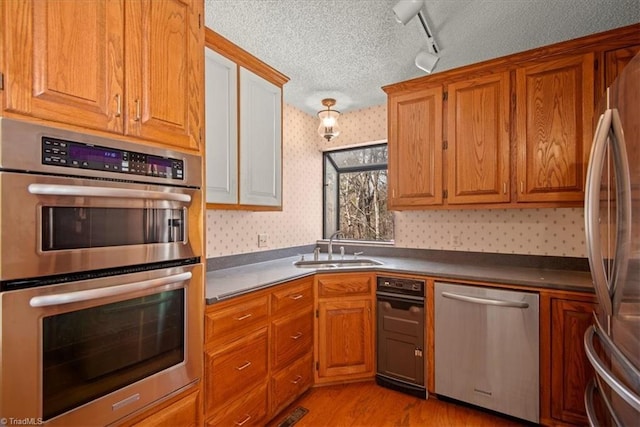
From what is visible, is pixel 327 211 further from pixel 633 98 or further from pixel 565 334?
pixel 633 98

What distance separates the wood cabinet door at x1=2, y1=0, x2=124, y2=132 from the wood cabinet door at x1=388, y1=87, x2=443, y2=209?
2.11 m

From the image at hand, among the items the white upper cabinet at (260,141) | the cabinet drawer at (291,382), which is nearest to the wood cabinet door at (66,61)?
the white upper cabinet at (260,141)

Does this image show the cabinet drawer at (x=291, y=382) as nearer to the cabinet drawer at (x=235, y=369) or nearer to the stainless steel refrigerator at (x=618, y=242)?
the cabinet drawer at (x=235, y=369)

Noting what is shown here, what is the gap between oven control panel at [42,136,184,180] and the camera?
1.02 meters

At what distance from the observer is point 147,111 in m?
1.28

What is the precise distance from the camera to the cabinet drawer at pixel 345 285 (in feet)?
7.93

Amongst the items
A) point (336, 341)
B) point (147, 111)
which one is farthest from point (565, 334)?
point (147, 111)

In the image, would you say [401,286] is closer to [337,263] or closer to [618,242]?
[337,263]

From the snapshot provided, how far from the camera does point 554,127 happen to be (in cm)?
211

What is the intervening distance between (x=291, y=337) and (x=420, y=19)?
2202mm

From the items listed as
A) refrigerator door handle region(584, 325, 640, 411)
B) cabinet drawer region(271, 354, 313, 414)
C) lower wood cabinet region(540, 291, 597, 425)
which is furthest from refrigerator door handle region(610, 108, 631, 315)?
cabinet drawer region(271, 354, 313, 414)

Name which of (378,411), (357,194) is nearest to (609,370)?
(378,411)

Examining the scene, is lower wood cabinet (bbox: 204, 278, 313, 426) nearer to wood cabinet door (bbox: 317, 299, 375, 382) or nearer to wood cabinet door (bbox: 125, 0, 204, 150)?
wood cabinet door (bbox: 317, 299, 375, 382)

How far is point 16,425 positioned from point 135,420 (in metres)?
0.40
